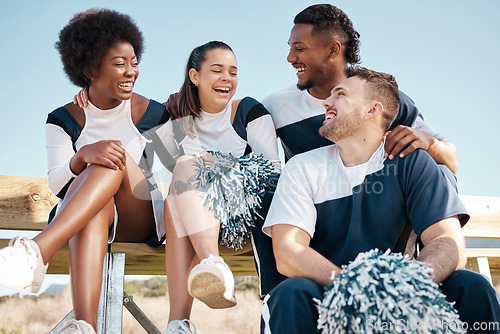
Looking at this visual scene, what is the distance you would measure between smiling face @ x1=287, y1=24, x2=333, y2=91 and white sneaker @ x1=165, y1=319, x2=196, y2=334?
1014 mm

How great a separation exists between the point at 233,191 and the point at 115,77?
0.61 meters

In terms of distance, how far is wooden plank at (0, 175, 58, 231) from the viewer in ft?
7.04

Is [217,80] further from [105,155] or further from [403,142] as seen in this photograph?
[403,142]

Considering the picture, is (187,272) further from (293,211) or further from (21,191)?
(21,191)

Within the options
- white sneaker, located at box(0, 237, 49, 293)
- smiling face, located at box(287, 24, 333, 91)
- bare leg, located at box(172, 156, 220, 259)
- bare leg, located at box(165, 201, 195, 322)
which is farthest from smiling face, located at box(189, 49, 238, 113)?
white sneaker, located at box(0, 237, 49, 293)

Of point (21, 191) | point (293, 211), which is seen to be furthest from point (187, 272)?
point (21, 191)

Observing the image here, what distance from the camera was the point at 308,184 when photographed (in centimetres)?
153

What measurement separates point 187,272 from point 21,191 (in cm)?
97

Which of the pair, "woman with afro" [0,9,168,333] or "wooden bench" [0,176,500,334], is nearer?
"woman with afro" [0,9,168,333]

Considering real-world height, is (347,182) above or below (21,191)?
above

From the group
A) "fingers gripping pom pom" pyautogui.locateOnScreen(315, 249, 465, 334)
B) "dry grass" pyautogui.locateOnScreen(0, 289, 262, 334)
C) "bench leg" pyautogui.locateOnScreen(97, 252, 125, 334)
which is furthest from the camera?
"dry grass" pyautogui.locateOnScreen(0, 289, 262, 334)

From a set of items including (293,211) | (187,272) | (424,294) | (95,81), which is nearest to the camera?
(424,294)

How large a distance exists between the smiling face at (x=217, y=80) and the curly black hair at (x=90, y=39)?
27cm

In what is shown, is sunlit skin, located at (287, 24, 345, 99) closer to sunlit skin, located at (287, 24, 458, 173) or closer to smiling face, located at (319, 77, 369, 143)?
sunlit skin, located at (287, 24, 458, 173)
